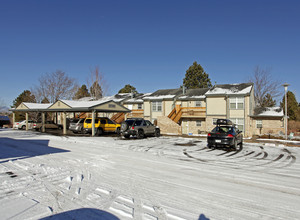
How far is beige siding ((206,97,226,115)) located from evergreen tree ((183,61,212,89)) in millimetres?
27301

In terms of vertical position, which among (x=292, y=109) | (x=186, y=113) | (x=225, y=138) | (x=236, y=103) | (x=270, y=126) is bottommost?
(x=270, y=126)

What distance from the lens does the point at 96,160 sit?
32.6 ft

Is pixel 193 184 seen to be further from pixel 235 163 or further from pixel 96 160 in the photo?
pixel 96 160

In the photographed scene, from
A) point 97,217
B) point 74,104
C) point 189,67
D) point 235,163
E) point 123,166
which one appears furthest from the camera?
point 189,67

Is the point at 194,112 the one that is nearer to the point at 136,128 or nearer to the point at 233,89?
the point at 233,89

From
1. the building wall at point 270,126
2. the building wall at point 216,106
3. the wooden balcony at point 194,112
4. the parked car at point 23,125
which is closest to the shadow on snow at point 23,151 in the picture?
the parked car at point 23,125

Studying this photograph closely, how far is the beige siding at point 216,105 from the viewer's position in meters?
28.9

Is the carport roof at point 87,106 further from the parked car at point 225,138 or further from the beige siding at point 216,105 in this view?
the beige siding at point 216,105

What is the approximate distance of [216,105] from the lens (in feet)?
96.2

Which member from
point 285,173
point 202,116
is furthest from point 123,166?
point 202,116

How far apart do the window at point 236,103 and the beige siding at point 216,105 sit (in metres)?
0.88

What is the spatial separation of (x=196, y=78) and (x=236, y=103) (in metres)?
29.2

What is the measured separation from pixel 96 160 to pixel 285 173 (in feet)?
25.6

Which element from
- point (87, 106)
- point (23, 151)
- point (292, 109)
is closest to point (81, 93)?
point (87, 106)
